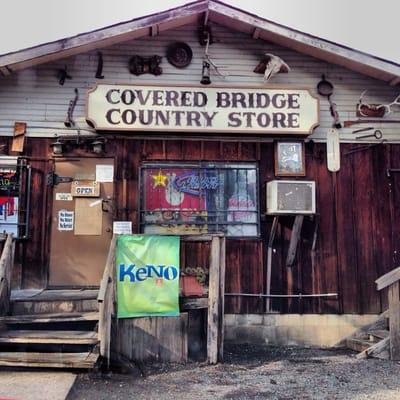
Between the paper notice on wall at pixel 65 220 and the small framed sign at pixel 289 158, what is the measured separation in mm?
3386

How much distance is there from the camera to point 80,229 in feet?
24.5

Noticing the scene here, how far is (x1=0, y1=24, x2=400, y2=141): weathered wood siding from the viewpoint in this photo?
7.58 metres

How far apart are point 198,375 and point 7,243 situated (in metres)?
3.01

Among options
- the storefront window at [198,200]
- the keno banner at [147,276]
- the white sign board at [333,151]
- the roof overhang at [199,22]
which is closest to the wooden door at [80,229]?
the storefront window at [198,200]

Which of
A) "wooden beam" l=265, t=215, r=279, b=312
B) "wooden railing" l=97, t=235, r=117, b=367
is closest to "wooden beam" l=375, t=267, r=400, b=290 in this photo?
"wooden beam" l=265, t=215, r=279, b=312

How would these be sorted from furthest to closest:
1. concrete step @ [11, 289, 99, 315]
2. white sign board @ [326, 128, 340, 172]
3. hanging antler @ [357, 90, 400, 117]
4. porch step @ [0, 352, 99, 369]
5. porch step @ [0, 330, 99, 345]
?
hanging antler @ [357, 90, 400, 117]
white sign board @ [326, 128, 340, 172]
concrete step @ [11, 289, 99, 315]
porch step @ [0, 330, 99, 345]
porch step @ [0, 352, 99, 369]

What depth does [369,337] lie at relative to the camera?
7.09 metres

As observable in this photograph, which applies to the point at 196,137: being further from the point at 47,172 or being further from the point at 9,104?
the point at 9,104

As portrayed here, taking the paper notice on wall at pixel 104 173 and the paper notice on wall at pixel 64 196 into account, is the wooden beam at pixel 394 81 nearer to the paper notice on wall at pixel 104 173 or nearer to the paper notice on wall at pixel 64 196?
the paper notice on wall at pixel 104 173

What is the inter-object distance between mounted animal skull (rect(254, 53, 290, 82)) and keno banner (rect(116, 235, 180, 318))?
10.7 ft

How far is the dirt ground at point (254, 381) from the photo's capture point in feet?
15.8

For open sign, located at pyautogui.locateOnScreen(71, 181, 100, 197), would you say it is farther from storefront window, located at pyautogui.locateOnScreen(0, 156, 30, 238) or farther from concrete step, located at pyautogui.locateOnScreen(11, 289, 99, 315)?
concrete step, located at pyautogui.locateOnScreen(11, 289, 99, 315)

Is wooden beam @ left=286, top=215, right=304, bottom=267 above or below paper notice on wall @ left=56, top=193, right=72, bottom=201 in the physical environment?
below

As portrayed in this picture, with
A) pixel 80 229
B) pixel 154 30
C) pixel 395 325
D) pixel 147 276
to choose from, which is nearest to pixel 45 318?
pixel 147 276
